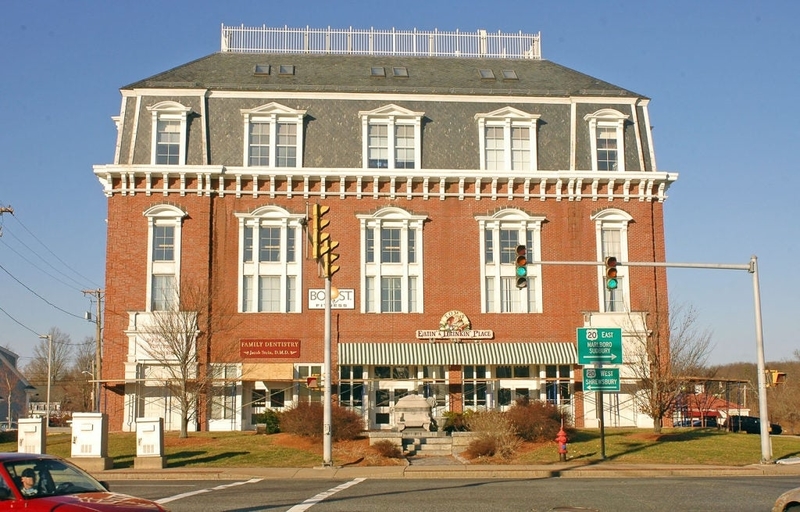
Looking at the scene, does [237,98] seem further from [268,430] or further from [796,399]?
[796,399]

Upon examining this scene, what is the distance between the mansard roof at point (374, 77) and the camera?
41.9m

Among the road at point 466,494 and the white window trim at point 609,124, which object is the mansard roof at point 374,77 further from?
the road at point 466,494

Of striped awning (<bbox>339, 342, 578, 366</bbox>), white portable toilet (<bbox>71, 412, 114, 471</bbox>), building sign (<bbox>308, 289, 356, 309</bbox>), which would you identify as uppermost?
building sign (<bbox>308, 289, 356, 309</bbox>)

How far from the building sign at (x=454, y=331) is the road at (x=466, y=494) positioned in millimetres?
16995

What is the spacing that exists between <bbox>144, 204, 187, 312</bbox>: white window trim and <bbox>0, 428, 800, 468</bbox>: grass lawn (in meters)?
7.72

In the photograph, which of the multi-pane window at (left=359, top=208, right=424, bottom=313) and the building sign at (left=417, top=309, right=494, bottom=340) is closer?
the building sign at (left=417, top=309, right=494, bottom=340)

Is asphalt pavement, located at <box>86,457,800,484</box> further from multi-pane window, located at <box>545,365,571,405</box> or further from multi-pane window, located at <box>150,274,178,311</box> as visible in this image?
multi-pane window, located at <box>545,365,571,405</box>

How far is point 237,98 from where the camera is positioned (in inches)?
1624

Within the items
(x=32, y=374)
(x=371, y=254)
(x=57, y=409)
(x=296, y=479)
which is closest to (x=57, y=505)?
(x=296, y=479)

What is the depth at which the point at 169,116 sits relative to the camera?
133 feet

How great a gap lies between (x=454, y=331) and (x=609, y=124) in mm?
11943

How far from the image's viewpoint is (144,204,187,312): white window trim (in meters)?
39.8

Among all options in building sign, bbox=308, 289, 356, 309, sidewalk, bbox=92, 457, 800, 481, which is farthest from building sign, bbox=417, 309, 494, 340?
sidewalk, bbox=92, 457, 800, 481

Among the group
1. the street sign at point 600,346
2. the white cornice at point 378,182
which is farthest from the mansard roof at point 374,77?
the street sign at point 600,346
